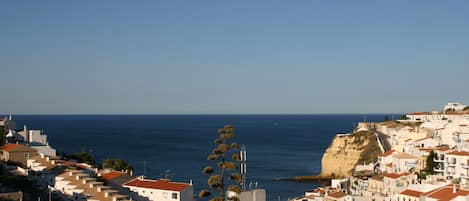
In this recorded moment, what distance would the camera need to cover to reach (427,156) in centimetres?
5881

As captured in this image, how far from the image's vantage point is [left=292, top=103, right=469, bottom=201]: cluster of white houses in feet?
145

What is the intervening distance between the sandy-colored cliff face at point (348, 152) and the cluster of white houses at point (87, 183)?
151 feet

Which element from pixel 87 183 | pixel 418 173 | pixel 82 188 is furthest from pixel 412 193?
pixel 82 188

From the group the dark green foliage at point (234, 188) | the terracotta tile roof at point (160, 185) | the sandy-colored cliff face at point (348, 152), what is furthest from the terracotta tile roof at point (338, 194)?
the dark green foliage at point (234, 188)

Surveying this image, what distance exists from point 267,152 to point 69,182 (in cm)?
8292

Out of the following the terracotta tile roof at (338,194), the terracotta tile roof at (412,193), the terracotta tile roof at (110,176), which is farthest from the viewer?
the terracotta tile roof at (338,194)

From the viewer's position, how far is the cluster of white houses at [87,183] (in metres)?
39.3

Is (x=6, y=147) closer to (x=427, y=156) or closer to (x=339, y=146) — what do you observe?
(x=427, y=156)

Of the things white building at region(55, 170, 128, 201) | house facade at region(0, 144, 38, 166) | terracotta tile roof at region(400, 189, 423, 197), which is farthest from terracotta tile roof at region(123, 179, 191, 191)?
terracotta tile roof at region(400, 189, 423, 197)

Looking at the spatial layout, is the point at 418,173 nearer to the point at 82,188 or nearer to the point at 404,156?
the point at 404,156

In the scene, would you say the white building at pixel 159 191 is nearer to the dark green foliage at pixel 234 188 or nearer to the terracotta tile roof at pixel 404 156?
the dark green foliage at pixel 234 188

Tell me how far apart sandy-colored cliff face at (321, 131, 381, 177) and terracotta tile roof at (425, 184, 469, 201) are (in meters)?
39.2

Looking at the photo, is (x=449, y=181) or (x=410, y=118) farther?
(x=410, y=118)

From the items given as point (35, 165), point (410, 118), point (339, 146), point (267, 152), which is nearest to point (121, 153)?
point (267, 152)
